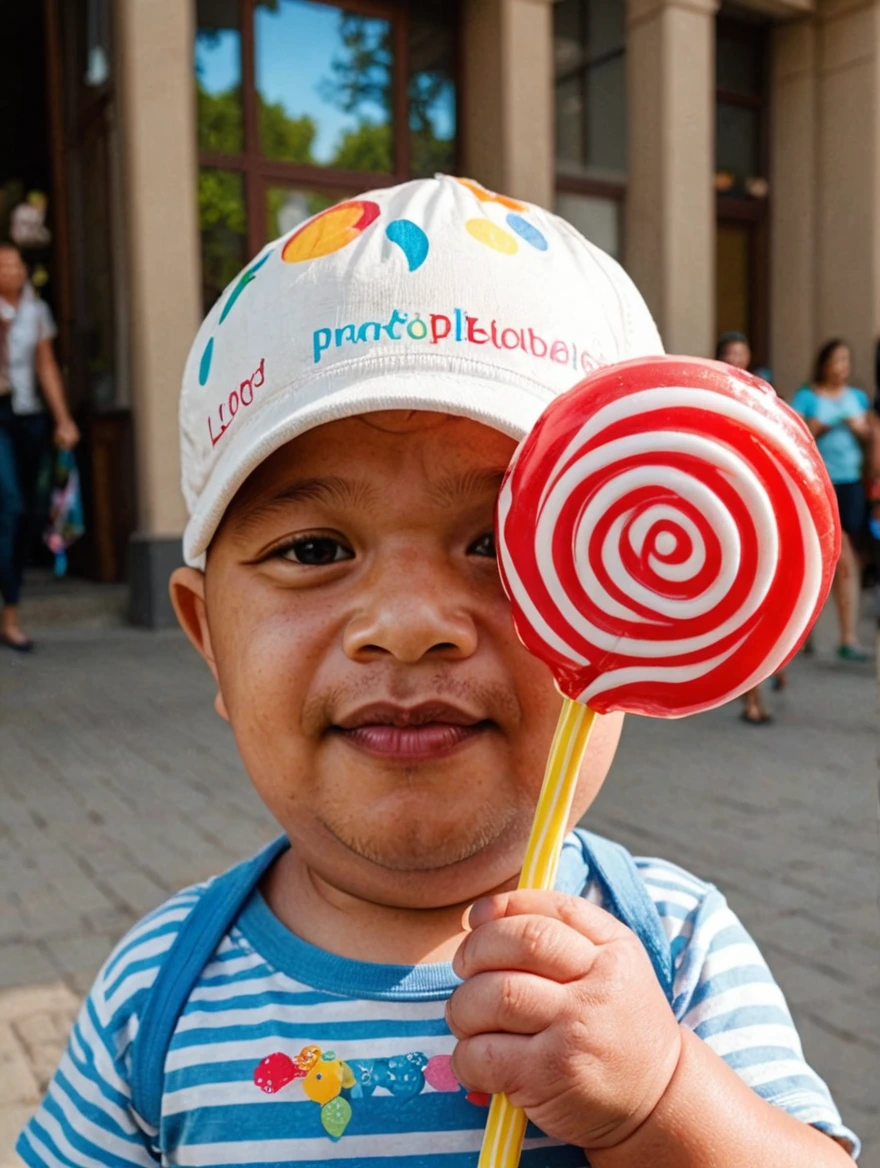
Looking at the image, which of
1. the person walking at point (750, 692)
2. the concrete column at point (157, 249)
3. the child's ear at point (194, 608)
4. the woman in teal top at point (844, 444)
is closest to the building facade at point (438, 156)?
the concrete column at point (157, 249)

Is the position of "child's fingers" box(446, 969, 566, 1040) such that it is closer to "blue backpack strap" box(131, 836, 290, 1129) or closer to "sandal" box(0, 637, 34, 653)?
"blue backpack strap" box(131, 836, 290, 1129)

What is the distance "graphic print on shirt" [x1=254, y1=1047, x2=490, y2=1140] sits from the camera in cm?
122

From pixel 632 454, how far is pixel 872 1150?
1972mm

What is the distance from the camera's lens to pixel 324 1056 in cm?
125

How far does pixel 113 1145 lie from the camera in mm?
1331

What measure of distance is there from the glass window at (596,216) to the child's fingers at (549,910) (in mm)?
9624

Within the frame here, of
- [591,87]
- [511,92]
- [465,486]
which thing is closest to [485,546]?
[465,486]

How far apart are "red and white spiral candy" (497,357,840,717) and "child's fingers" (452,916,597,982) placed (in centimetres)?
19

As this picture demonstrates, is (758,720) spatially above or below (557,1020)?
Answer: below

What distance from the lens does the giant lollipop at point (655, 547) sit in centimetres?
94

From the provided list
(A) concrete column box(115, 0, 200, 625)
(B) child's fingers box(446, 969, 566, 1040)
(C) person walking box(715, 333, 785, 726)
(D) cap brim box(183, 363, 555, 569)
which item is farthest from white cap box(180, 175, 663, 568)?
(A) concrete column box(115, 0, 200, 625)

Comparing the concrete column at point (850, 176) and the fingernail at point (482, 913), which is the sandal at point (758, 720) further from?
the concrete column at point (850, 176)

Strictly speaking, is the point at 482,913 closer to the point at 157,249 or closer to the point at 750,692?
Result: the point at 750,692

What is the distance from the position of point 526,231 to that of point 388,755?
1.93 feet
